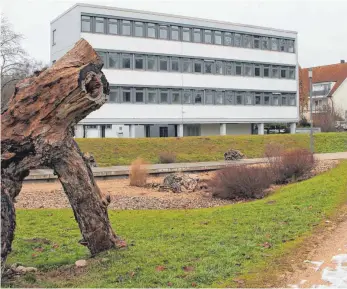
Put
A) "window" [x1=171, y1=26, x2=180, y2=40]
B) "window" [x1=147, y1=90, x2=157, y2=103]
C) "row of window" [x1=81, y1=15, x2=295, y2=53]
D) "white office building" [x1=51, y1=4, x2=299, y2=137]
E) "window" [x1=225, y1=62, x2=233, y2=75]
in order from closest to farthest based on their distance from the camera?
"row of window" [x1=81, y1=15, x2=295, y2=53] < "white office building" [x1=51, y1=4, x2=299, y2=137] < "window" [x1=147, y1=90, x2=157, y2=103] < "window" [x1=171, y1=26, x2=180, y2=40] < "window" [x1=225, y1=62, x2=233, y2=75]

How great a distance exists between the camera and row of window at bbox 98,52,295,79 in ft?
139

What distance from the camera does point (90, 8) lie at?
40688mm

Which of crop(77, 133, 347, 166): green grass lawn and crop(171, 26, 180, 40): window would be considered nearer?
crop(77, 133, 347, 166): green grass lawn

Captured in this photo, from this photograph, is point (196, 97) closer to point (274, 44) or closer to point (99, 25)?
point (99, 25)

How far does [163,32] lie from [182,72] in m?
4.21

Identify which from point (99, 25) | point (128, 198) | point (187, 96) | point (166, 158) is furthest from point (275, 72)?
point (128, 198)

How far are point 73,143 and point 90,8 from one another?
3580 centimetres

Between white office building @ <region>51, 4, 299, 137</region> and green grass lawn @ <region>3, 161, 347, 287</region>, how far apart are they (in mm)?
28548

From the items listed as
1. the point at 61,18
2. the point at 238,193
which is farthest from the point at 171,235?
the point at 61,18

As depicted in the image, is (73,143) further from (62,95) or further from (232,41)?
(232,41)

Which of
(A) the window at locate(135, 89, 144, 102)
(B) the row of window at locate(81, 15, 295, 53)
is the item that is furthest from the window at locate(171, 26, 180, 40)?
(A) the window at locate(135, 89, 144, 102)

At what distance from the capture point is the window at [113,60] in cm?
4172

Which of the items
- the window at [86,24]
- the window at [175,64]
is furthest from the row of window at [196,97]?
the window at [86,24]

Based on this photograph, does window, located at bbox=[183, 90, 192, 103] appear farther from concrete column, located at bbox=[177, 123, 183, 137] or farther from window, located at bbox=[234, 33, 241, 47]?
window, located at bbox=[234, 33, 241, 47]
